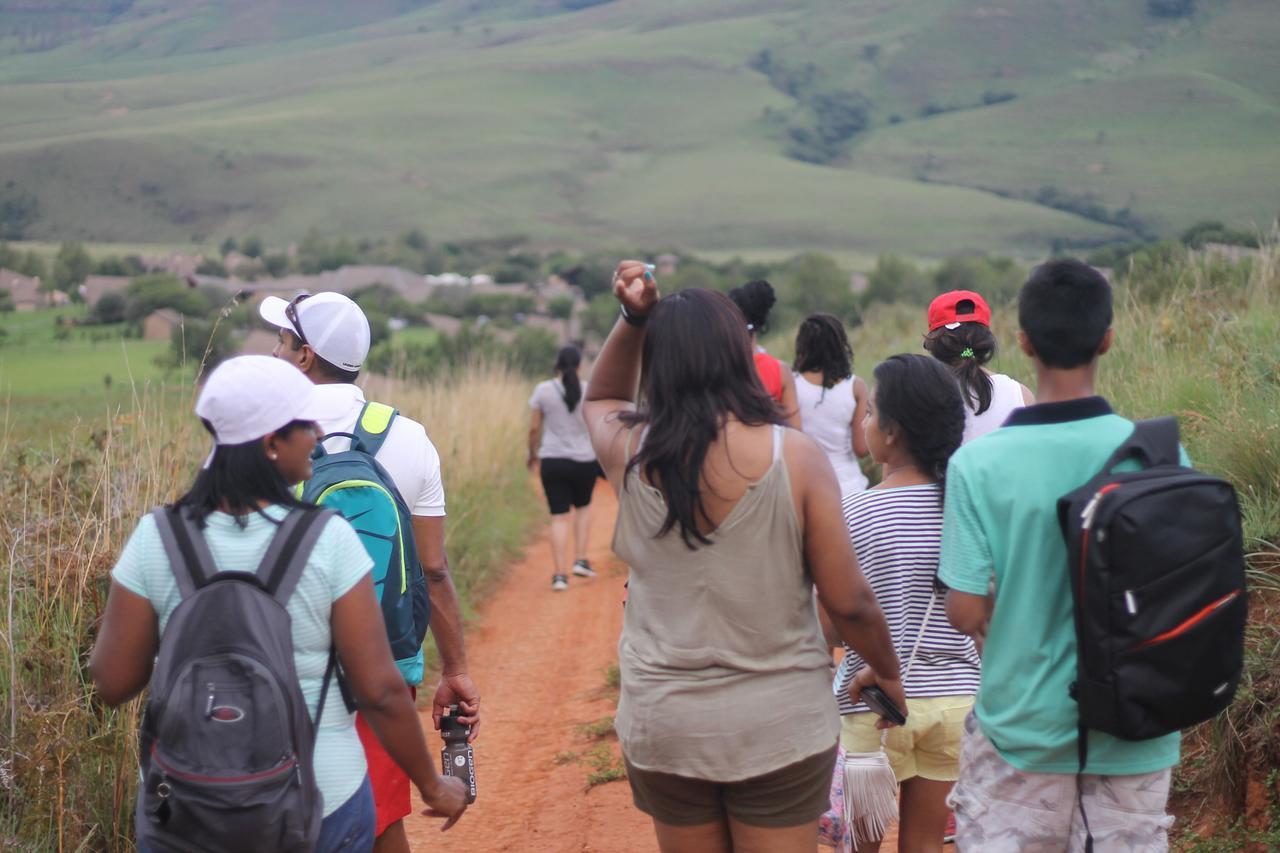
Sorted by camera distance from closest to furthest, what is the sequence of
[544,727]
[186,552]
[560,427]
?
[186,552] → [544,727] → [560,427]

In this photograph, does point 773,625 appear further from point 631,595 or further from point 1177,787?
point 1177,787

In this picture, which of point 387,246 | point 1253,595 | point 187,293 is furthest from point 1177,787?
point 387,246

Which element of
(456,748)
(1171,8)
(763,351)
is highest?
(763,351)

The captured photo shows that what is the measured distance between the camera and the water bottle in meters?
4.12

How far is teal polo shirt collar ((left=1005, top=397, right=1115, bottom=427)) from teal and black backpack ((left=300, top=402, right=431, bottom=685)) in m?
1.68

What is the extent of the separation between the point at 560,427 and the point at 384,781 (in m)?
7.70

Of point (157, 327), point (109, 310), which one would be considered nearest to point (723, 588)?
point (157, 327)

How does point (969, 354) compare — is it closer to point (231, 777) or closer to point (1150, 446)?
point (1150, 446)

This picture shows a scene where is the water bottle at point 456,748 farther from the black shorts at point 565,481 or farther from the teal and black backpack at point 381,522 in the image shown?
the black shorts at point 565,481

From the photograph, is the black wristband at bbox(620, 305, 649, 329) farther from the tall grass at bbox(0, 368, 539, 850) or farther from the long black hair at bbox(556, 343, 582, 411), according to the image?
the long black hair at bbox(556, 343, 582, 411)

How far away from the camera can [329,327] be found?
3.94 metres

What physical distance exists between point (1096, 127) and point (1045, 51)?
3211 cm

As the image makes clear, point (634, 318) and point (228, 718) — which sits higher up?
point (634, 318)

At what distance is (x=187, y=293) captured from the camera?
58.0ft
